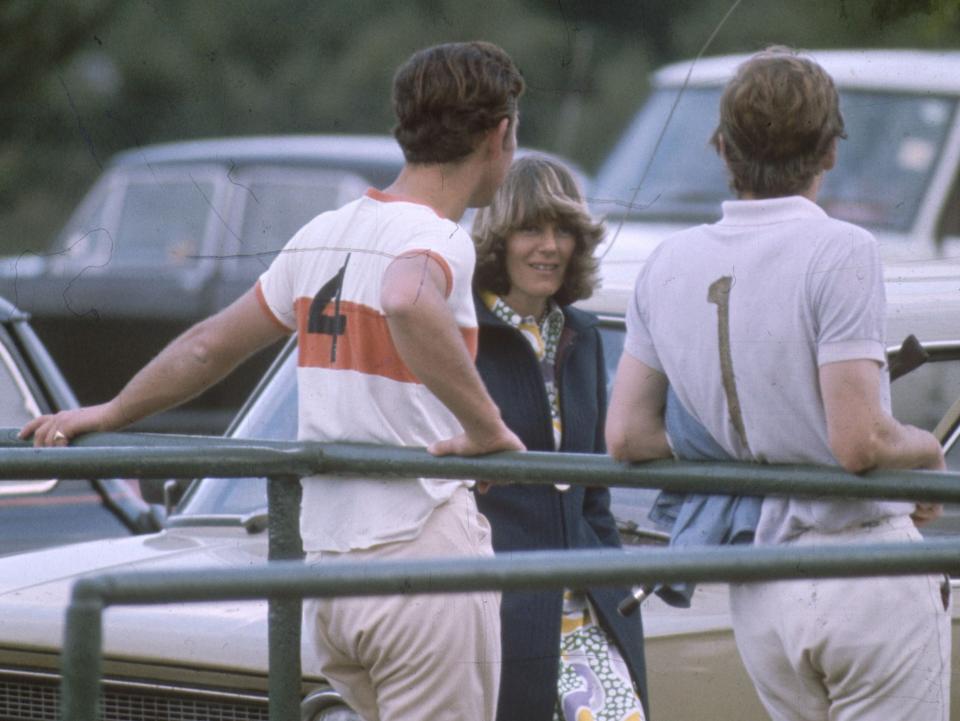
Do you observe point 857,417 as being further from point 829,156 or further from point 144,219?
point 144,219

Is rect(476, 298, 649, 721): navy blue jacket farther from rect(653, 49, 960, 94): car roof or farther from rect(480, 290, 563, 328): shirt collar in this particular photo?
rect(653, 49, 960, 94): car roof

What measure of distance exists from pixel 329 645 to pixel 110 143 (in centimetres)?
1463

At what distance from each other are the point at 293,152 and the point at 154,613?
8811 millimetres

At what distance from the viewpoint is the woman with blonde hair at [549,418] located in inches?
128

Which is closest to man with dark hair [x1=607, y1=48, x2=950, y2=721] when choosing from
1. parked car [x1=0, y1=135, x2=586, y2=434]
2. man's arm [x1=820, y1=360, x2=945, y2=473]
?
man's arm [x1=820, y1=360, x2=945, y2=473]

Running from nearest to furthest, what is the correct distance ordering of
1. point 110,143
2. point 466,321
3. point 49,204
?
point 466,321 → point 110,143 → point 49,204

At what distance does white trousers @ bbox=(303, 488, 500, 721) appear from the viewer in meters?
2.75

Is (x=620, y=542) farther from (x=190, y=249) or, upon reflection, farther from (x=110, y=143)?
(x=110, y=143)

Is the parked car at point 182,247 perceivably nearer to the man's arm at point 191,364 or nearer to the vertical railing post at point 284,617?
the man's arm at point 191,364

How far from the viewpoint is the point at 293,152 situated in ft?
39.8

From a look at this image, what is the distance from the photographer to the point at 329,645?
286cm

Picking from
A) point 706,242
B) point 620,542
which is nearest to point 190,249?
point 620,542

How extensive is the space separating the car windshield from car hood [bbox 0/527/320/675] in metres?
3.45

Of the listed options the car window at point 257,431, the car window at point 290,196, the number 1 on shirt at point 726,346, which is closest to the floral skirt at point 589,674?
the number 1 on shirt at point 726,346
